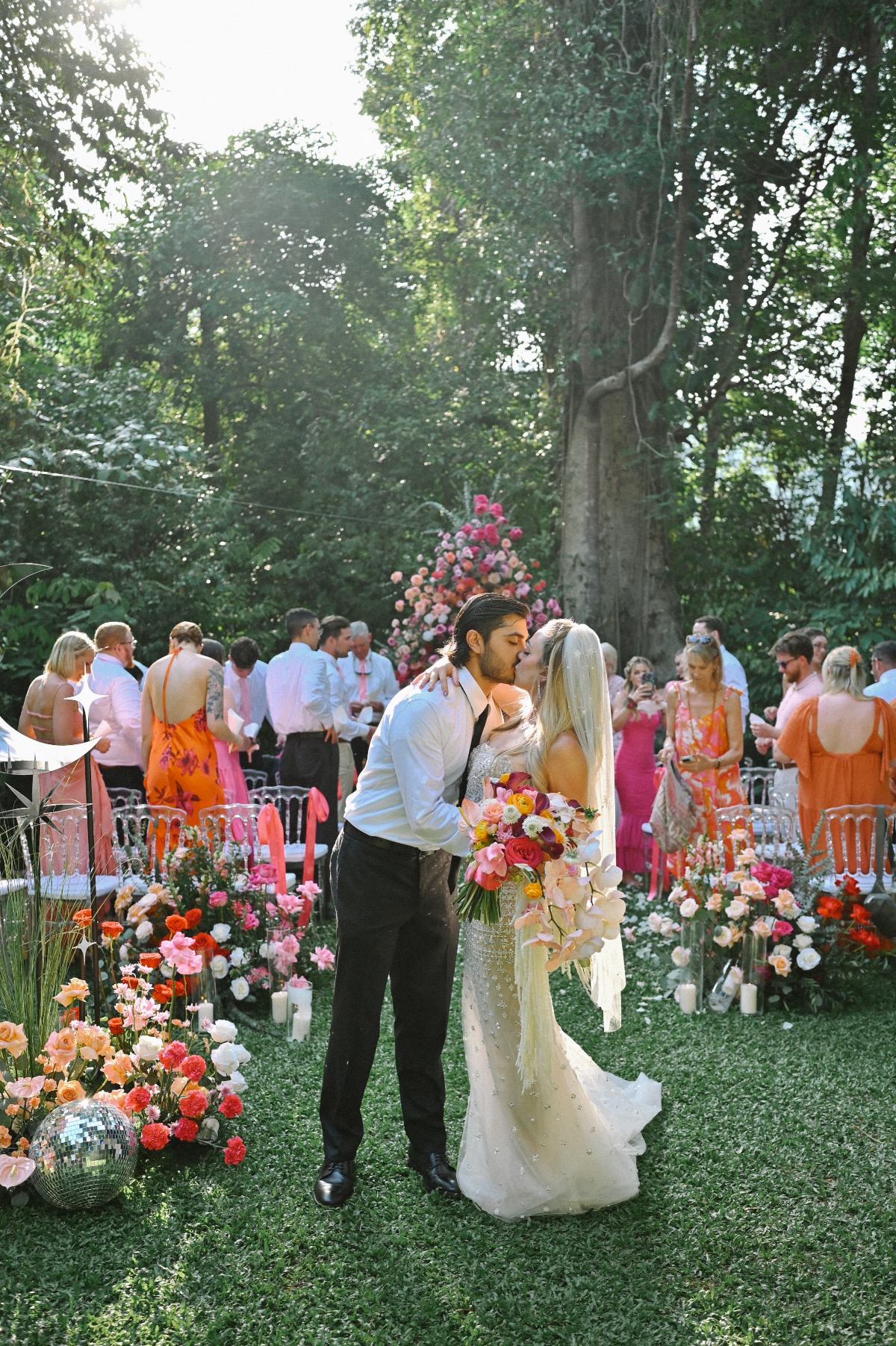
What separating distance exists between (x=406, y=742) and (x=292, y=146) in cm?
1576

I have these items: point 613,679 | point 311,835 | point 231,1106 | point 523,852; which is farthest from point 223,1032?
point 613,679

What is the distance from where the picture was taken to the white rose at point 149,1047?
418 centimetres

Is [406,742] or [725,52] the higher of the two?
[725,52]

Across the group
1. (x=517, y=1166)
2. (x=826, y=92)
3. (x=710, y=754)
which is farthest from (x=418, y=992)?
(x=826, y=92)

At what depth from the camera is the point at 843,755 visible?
23.1ft

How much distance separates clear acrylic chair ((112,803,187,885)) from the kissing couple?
92.6 inches

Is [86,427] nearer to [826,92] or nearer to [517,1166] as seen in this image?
[826,92]

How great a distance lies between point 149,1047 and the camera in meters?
4.18

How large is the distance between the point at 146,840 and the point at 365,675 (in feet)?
13.9

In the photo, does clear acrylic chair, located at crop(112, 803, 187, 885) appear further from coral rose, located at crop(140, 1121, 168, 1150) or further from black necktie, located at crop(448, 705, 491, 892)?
black necktie, located at crop(448, 705, 491, 892)

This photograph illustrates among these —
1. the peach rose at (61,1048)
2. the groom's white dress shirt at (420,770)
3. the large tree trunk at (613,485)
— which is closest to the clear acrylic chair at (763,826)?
the groom's white dress shirt at (420,770)

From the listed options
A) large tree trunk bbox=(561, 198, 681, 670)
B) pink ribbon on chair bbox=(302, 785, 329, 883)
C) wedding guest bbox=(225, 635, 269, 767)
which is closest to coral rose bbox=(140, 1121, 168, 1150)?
pink ribbon on chair bbox=(302, 785, 329, 883)

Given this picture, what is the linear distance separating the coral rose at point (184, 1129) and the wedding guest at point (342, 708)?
174 inches

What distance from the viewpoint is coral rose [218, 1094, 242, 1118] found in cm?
420
